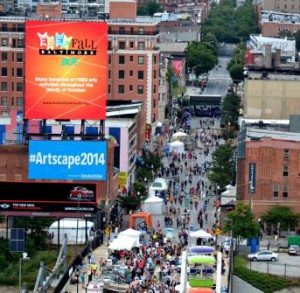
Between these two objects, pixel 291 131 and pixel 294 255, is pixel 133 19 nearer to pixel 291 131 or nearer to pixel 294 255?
pixel 291 131

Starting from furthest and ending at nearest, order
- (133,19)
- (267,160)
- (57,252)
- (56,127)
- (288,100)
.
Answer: (133,19) → (288,100) → (56,127) → (267,160) → (57,252)

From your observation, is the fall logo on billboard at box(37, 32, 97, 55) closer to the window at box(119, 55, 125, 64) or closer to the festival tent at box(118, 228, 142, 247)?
the festival tent at box(118, 228, 142, 247)

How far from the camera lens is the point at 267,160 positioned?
7288cm

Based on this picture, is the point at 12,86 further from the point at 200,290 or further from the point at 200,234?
the point at 200,290

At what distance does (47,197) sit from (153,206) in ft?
29.2

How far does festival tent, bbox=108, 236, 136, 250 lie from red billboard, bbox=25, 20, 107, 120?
6.97 meters

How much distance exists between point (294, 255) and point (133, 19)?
1654 inches

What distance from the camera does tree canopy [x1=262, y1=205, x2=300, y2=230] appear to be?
230ft

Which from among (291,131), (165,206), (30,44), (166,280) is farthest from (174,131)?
(166,280)

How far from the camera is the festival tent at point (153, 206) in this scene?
73.0 metres

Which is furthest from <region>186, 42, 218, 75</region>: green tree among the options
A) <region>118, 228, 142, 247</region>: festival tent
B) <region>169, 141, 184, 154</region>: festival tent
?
<region>118, 228, 142, 247</region>: festival tent

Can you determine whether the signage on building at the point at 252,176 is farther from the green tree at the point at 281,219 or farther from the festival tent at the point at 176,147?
the festival tent at the point at 176,147

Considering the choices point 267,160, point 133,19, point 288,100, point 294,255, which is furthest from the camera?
point 133,19

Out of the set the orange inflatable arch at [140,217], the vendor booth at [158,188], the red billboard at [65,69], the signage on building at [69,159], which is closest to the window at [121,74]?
the vendor booth at [158,188]
